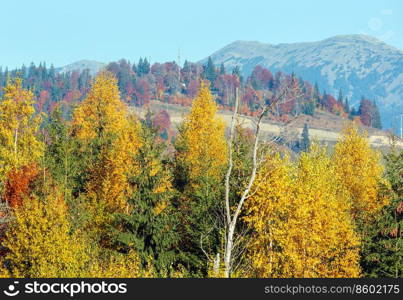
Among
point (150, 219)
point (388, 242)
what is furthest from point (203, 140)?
point (388, 242)

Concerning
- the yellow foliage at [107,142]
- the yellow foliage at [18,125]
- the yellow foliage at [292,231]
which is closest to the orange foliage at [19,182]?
the yellow foliage at [18,125]

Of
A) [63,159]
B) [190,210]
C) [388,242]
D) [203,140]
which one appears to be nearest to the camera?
[388,242]

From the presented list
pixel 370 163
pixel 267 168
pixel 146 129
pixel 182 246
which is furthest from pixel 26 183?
pixel 370 163

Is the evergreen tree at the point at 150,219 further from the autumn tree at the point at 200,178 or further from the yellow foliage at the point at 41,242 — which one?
the yellow foliage at the point at 41,242

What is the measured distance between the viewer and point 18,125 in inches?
2122

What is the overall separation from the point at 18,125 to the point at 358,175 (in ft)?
107

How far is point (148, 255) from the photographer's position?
38.4 m

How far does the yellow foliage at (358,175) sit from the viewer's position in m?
51.5

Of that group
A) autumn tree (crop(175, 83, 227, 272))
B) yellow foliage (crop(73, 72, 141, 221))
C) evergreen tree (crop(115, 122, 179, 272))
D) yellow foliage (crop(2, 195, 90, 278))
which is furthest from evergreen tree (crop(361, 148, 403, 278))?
yellow foliage (crop(2, 195, 90, 278))

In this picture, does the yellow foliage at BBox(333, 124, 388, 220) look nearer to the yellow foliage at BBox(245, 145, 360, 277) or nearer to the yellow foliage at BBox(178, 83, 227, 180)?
the yellow foliage at BBox(245, 145, 360, 277)

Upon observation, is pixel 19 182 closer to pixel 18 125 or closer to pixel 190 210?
pixel 18 125

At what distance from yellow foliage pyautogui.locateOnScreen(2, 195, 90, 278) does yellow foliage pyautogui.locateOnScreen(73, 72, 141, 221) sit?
6553 mm

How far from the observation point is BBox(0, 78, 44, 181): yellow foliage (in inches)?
2077

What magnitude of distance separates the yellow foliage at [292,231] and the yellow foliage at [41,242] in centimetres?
1064
